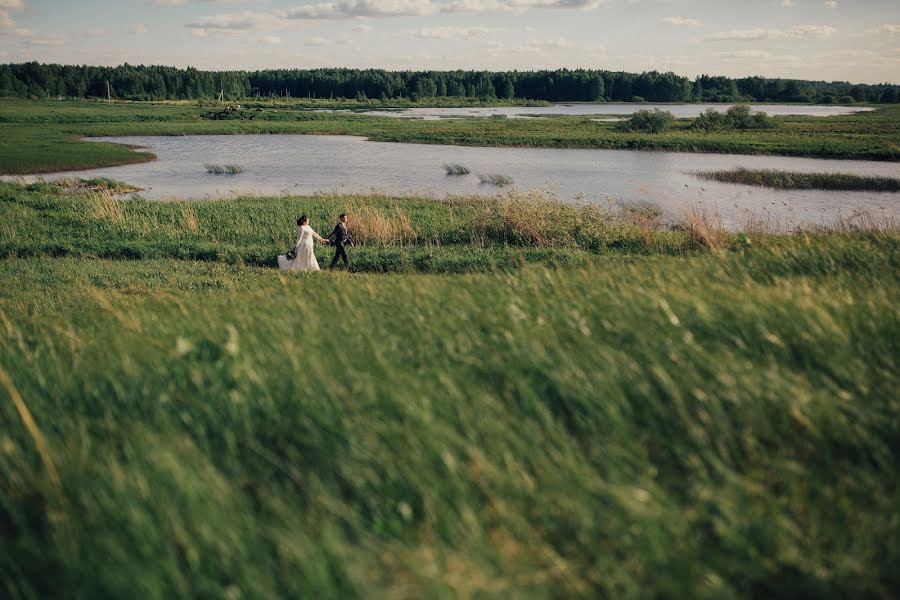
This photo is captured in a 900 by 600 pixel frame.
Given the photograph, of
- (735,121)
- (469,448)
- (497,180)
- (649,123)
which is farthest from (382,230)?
(735,121)

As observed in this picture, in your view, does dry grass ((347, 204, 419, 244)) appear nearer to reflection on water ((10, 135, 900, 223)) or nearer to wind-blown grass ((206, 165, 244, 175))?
reflection on water ((10, 135, 900, 223))

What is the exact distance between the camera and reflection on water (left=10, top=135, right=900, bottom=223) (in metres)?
38.2

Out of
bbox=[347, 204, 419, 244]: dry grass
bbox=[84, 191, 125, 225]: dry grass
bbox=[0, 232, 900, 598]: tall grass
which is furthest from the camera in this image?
bbox=[84, 191, 125, 225]: dry grass

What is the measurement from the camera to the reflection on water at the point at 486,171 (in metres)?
38.2

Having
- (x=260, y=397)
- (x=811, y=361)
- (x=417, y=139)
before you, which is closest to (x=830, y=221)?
(x=811, y=361)

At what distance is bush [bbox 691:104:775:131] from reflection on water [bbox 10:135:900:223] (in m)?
25.6

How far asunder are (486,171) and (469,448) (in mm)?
50366

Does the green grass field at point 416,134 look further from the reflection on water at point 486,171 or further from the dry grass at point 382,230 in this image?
the dry grass at point 382,230

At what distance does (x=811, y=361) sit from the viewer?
188 inches

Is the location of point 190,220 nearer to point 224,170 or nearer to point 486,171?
point 224,170

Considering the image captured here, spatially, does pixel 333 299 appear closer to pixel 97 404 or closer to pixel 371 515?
pixel 97 404

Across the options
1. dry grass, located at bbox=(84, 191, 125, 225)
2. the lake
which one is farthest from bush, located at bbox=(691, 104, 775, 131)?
dry grass, located at bbox=(84, 191, 125, 225)

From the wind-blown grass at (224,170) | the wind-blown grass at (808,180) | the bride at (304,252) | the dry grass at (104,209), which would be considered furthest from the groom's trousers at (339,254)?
the wind-blown grass at (808,180)

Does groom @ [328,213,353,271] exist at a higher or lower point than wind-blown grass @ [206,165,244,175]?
lower
